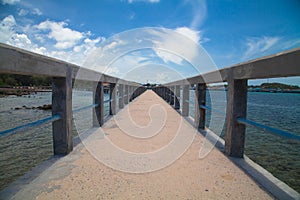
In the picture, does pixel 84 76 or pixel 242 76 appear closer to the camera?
pixel 242 76

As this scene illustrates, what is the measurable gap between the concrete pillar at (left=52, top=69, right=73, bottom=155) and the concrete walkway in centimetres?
19

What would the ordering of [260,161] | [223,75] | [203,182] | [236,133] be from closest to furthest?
[203,182] < [236,133] < [223,75] < [260,161]

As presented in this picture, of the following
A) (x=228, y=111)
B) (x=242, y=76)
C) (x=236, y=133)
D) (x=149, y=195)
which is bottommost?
(x=149, y=195)

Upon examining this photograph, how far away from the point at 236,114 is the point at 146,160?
1363 mm

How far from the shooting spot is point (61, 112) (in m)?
2.39

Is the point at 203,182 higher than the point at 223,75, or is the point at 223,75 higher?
the point at 223,75

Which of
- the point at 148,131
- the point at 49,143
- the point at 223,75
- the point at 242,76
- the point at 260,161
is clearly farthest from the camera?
the point at 148,131

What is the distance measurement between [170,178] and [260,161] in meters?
1.97

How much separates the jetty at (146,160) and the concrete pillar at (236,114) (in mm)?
12

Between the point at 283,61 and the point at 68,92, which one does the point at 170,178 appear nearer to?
the point at 283,61

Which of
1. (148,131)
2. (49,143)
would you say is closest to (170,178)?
(148,131)

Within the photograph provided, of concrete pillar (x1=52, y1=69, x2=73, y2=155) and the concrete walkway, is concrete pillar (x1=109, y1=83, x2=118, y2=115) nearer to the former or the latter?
the concrete walkway

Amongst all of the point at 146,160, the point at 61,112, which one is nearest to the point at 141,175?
the point at 146,160

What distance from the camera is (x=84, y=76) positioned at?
3.00 m
